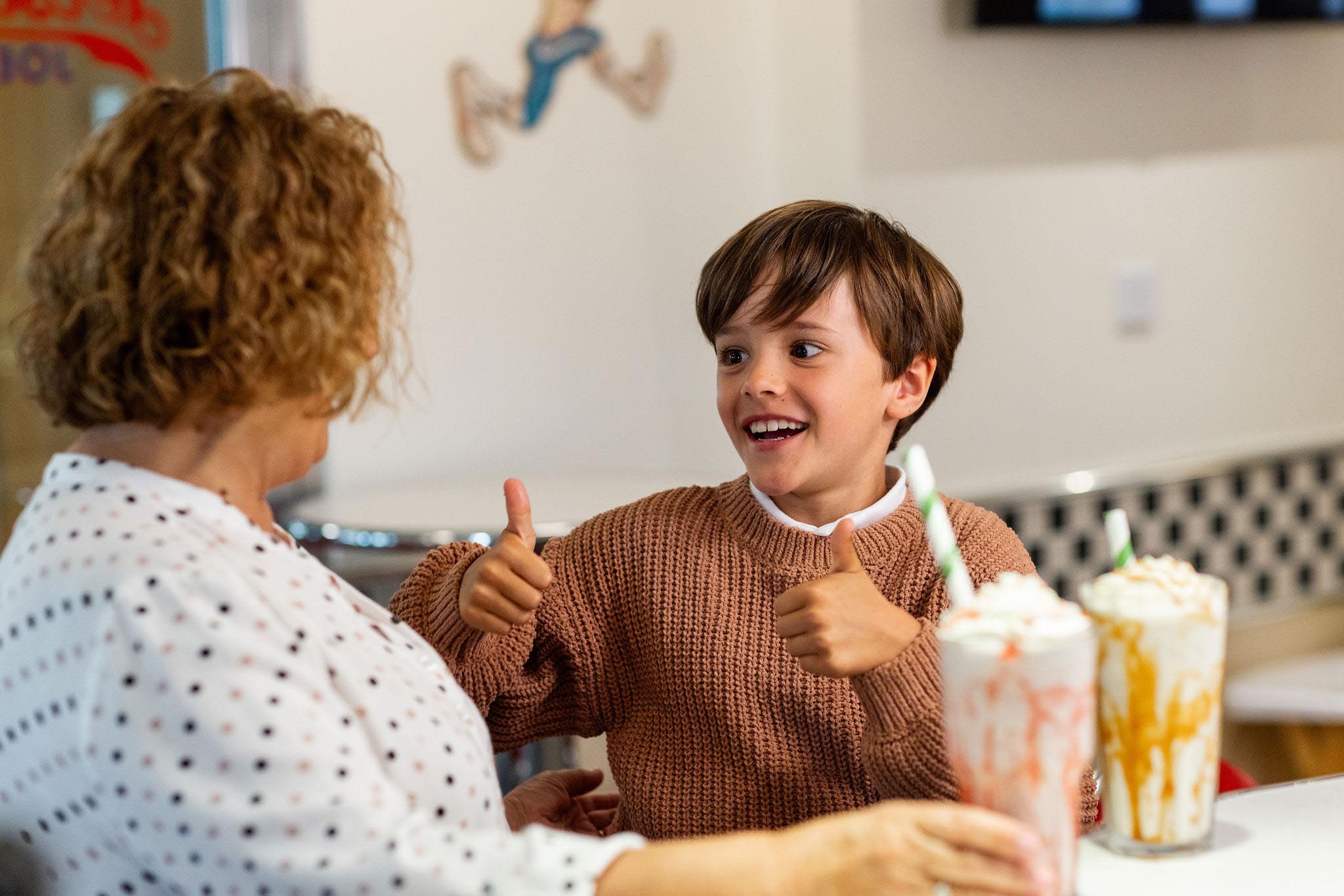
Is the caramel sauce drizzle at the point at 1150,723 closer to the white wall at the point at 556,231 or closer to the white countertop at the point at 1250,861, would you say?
the white countertop at the point at 1250,861

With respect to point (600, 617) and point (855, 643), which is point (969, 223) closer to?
point (600, 617)

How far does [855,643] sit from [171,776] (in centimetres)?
52

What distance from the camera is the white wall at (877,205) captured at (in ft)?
9.00

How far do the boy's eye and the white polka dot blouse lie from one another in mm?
622

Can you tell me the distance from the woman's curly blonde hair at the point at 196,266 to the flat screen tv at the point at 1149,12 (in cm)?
222

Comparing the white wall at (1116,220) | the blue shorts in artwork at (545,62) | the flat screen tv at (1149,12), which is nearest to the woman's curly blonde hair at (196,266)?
the blue shorts in artwork at (545,62)

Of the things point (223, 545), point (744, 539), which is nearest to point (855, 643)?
point (744, 539)

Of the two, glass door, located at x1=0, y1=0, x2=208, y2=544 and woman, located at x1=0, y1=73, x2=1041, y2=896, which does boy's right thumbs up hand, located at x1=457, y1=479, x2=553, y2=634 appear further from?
glass door, located at x1=0, y1=0, x2=208, y2=544

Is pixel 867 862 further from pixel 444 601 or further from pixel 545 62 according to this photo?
pixel 545 62

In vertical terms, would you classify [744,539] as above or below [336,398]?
below

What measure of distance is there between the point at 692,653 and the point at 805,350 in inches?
12.0

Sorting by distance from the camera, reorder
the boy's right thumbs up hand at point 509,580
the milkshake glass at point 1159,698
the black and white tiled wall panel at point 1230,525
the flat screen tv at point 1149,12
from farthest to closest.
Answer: the black and white tiled wall panel at point 1230,525 → the flat screen tv at point 1149,12 → the boy's right thumbs up hand at point 509,580 → the milkshake glass at point 1159,698

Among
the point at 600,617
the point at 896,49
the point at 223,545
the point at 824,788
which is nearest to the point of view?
the point at 223,545

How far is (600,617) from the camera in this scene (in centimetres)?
147
